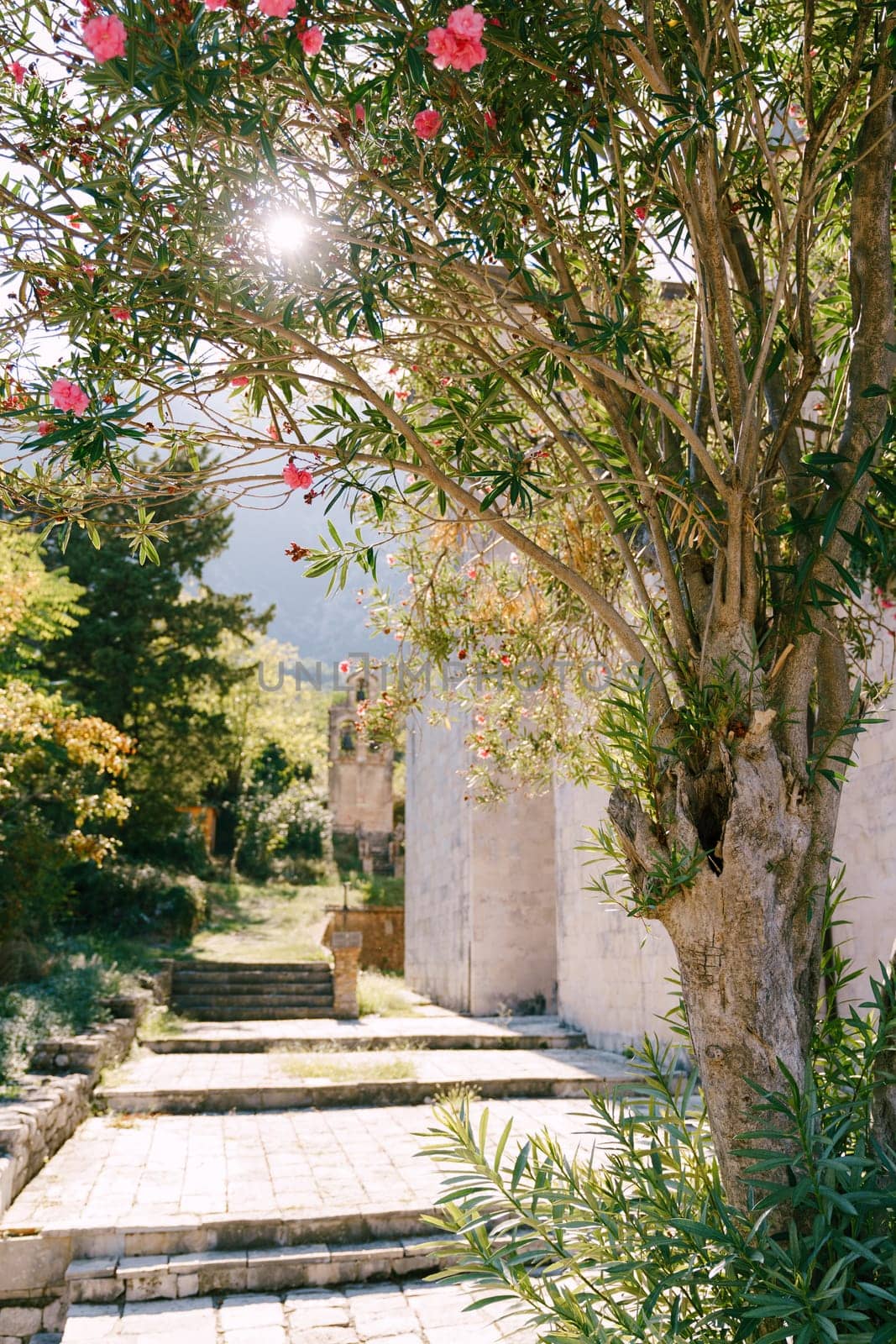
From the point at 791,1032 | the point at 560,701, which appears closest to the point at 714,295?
the point at 791,1032

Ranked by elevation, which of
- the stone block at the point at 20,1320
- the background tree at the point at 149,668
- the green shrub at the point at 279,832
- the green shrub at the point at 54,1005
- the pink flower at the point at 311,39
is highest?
the background tree at the point at 149,668

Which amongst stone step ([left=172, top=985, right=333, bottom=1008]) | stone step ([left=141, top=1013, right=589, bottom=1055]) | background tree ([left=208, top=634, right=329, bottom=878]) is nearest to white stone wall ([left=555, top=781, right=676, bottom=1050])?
stone step ([left=141, top=1013, right=589, bottom=1055])

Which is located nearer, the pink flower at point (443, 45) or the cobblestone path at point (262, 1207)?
the pink flower at point (443, 45)

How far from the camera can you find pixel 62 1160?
5.93m

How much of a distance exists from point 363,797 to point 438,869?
35.5 feet

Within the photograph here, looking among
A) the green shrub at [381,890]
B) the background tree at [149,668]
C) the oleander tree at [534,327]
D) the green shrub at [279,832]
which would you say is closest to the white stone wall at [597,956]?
the oleander tree at [534,327]

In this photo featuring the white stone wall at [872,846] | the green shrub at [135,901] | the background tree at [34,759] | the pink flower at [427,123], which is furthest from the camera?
the green shrub at [135,901]

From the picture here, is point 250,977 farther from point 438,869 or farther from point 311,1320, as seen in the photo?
point 311,1320

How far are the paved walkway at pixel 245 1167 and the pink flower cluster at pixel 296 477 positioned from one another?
10.7 ft

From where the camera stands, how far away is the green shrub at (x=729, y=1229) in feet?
6.24

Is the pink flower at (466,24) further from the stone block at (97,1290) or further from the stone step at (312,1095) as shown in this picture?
the stone step at (312,1095)

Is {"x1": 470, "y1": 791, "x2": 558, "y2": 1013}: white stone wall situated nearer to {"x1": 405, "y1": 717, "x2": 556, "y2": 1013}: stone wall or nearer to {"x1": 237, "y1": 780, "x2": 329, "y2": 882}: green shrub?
{"x1": 405, "y1": 717, "x2": 556, "y2": 1013}: stone wall

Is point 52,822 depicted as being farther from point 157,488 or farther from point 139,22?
point 139,22

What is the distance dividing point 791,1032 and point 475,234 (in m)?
2.28
